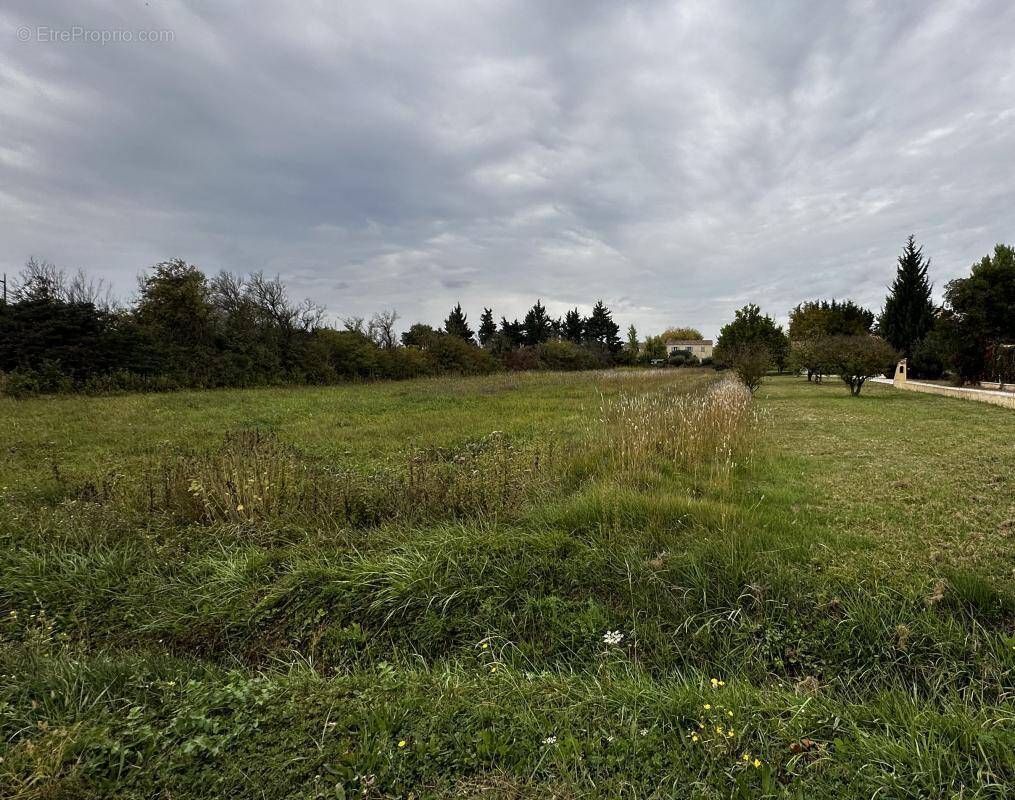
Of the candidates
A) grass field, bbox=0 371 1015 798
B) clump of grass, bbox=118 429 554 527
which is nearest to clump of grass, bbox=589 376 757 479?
grass field, bbox=0 371 1015 798

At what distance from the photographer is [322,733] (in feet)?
6.27

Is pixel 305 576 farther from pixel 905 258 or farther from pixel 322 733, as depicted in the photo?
pixel 905 258

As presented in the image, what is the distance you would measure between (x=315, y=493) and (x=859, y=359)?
21.0 m

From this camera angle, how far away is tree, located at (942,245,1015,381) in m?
20.3

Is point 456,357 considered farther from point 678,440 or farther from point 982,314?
point 678,440

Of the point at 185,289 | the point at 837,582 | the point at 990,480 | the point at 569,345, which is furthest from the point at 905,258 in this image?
the point at 185,289

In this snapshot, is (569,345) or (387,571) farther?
(569,345)

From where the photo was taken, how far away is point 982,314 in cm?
2058

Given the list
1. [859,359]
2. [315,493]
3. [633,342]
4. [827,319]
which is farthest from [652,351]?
[315,493]

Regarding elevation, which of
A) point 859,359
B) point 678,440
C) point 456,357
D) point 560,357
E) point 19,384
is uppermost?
point 560,357

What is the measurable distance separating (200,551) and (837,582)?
477cm

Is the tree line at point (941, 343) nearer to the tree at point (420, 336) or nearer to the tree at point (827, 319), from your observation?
the tree at point (827, 319)

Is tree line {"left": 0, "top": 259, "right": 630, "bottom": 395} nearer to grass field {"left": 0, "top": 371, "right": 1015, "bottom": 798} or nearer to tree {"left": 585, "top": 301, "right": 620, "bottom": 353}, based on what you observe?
grass field {"left": 0, "top": 371, "right": 1015, "bottom": 798}

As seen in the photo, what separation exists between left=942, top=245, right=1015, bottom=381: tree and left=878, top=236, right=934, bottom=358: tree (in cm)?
1085
